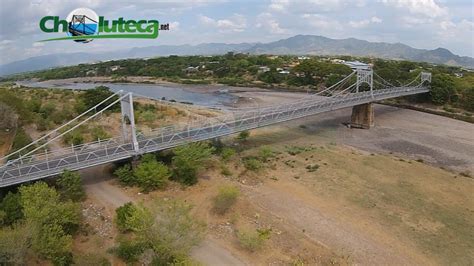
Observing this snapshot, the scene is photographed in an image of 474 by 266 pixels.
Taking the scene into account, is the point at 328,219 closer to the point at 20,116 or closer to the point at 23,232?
the point at 23,232

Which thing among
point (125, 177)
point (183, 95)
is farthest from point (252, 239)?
point (183, 95)

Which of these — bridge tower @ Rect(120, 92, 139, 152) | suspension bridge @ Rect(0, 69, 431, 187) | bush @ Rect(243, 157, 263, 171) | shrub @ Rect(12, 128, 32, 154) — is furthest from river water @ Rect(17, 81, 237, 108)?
bridge tower @ Rect(120, 92, 139, 152)

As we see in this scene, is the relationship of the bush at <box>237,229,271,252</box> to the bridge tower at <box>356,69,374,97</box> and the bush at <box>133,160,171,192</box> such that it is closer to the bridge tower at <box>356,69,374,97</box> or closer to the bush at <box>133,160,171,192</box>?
the bush at <box>133,160,171,192</box>

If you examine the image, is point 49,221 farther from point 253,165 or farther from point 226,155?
point 253,165

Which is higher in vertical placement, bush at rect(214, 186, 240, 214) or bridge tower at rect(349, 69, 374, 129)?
bridge tower at rect(349, 69, 374, 129)

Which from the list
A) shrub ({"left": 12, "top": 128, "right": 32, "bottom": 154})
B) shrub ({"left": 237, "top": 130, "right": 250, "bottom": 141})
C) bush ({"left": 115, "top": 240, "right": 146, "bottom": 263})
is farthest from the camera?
shrub ({"left": 237, "top": 130, "right": 250, "bottom": 141})

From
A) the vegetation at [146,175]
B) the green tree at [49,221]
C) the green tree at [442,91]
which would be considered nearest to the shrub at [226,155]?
the vegetation at [146,175]

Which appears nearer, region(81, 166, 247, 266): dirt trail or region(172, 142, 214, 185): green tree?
region(81, 166, 247, 266): dirt trail

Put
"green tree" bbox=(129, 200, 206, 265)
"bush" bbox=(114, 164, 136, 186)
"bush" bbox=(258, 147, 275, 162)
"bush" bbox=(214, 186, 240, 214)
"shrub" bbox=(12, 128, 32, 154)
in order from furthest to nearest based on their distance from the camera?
1. "bush" bbox=(258, 147, 275, 162)
2. "shrub" bbox=(12, 128, 32, 154)
3. "bush" bbox=(114, 164, 136, 186)
4. "bush" bbox=(214, 186, 240, 214)
5. "green tree" bbox=(129, 200, 206, 265)
